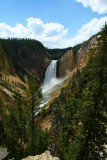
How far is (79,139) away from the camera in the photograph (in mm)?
28391

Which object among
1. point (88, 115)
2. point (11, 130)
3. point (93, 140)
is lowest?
point (11, 130)

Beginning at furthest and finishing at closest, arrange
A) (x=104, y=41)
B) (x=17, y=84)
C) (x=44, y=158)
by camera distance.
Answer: (x=17, y=84)
(x=44, y=158)
(x=104, y=41)

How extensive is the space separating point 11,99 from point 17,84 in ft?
167

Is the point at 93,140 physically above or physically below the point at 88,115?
below

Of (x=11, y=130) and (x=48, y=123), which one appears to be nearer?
(x=11, y=130)

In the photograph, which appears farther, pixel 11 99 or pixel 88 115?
pixel 11 99

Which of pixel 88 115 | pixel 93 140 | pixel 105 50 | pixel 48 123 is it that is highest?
pixel 105 50

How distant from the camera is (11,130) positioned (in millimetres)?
61219

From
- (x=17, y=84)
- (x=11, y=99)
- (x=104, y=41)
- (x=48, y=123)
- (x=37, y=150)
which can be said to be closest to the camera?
(x=104, y=41)

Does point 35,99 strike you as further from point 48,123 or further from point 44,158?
point 48,123

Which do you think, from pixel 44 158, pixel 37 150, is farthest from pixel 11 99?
pixel 44 158

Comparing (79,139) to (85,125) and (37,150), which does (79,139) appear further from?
(37,150)

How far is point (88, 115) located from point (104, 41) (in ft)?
20.4

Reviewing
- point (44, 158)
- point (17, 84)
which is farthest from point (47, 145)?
point (17, 84)
